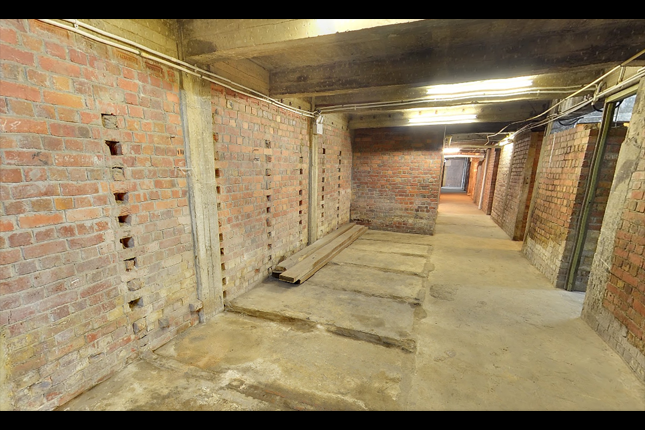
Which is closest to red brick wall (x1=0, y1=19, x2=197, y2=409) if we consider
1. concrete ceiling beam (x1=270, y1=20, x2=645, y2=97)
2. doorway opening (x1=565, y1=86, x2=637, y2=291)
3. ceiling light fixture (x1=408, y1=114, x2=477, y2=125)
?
concrete ceiling beam (x1=270, y1=20, x2=645, y2=97)

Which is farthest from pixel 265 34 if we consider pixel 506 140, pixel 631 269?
pixel 506 140

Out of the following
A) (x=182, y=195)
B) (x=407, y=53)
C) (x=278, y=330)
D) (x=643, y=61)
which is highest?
(x=407, y=53)

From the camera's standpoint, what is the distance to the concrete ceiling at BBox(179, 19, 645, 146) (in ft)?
5.44

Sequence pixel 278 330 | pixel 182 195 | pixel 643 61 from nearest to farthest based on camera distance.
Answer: pixel 643 61
pixel 182 195
pixel 278 330

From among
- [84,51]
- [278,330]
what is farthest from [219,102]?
[278,330]

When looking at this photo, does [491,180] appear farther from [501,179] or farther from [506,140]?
[506,140]

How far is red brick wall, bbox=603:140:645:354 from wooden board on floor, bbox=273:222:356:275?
126 inches

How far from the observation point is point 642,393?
1645 millimetres

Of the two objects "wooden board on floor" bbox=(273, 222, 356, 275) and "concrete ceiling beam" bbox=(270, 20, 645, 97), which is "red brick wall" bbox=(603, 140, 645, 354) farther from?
"wooden board on floor" bbox=(273, 222, 356, 275)

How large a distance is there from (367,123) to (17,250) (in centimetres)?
528

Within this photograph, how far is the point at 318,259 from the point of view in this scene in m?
3.75

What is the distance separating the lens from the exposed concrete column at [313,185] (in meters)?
4.20

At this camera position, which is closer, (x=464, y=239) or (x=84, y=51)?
(x=84, y=51)

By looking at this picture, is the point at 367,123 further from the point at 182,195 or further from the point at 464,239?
the point at 182,195
